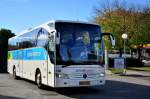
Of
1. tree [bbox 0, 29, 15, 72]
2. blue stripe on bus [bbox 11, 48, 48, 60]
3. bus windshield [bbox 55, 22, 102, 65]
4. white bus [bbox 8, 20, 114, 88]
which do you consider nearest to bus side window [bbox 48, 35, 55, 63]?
white bus [bbox 8, 20, 114, 88]

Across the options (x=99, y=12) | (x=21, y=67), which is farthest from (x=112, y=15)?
(x=21, y=67)

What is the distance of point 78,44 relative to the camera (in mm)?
17250

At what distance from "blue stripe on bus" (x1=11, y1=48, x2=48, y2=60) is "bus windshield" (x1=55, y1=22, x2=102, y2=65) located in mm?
1543

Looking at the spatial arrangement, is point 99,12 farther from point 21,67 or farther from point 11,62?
point 21,67

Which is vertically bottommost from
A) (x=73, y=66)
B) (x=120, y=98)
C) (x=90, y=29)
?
(x=120, y=98)

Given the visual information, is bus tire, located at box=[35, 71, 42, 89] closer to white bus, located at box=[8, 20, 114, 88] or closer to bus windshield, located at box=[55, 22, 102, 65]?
white bus, located at box=[8, 20, 114, 88]

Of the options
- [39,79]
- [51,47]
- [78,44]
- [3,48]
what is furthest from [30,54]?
[3,48]

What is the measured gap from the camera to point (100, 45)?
17.7m

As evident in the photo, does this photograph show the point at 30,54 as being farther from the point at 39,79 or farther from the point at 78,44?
the point at 78,44

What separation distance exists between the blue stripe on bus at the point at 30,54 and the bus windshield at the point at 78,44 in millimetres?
1543

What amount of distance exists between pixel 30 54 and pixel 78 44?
5216mm

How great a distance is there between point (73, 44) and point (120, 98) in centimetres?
320

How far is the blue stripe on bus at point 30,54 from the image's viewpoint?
18.9 metres

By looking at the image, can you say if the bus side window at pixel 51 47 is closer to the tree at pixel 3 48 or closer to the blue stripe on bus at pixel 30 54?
the blue stripe on bus at pixel 30 54
